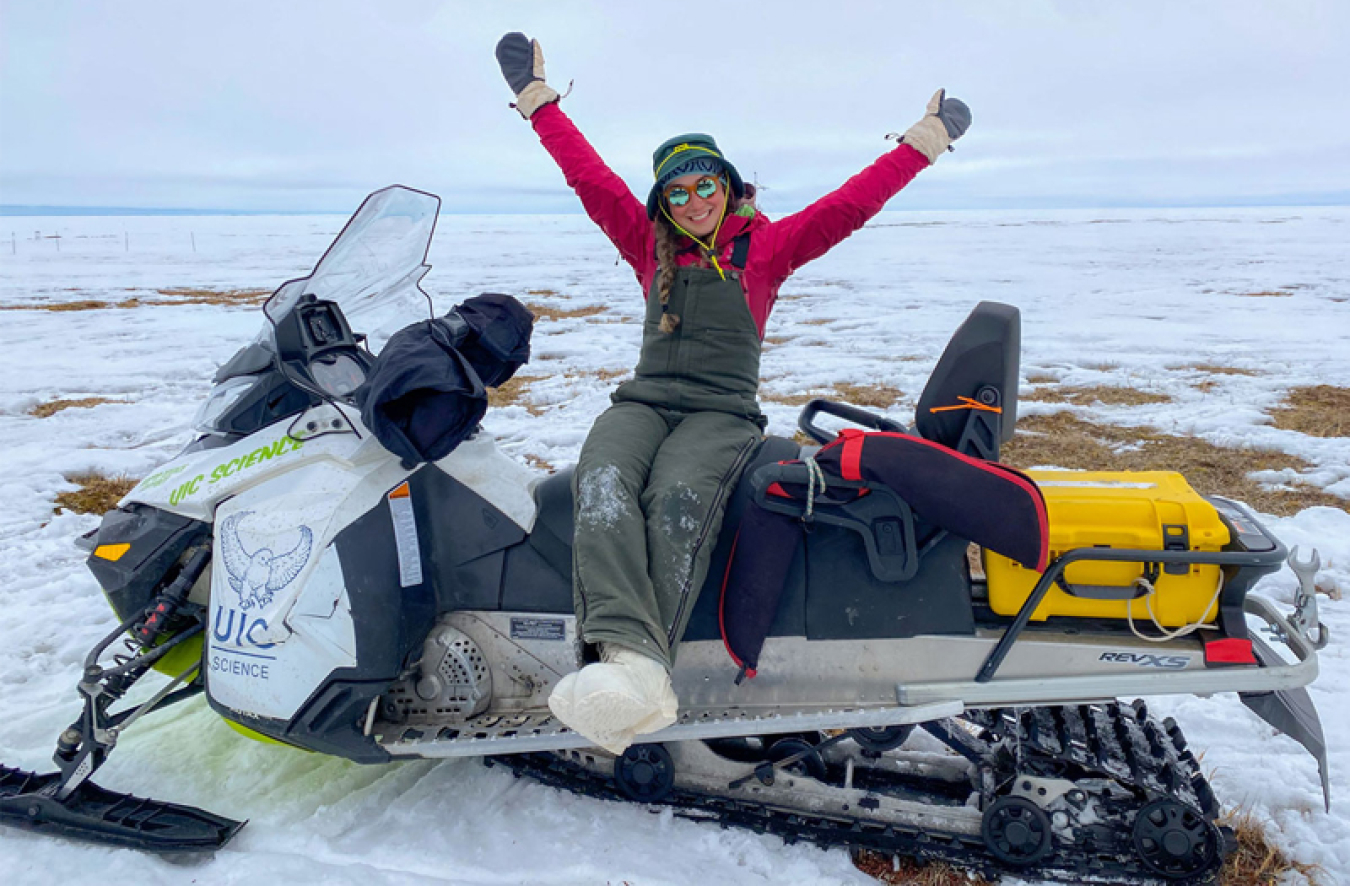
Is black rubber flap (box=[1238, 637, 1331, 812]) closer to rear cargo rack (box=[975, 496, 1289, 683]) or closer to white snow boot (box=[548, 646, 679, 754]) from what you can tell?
rear cargo rack (box=[975, 496, 1289, 683])

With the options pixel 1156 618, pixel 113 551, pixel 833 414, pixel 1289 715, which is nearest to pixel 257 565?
pixel 113 551

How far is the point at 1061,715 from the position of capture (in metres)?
2.59

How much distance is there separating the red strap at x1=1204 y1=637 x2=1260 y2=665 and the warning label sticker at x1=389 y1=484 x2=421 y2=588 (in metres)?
2.07

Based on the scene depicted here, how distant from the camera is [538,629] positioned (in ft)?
8.29

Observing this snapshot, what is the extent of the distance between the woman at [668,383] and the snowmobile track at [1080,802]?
27.7 inches

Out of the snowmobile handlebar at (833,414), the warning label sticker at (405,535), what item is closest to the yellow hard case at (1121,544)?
the snowmobile handlebar at (833,414)

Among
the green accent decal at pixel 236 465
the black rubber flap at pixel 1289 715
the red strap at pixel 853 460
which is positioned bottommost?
the black rubber flap at pixel 1289 715

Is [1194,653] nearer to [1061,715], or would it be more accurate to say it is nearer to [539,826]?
[1061,715]

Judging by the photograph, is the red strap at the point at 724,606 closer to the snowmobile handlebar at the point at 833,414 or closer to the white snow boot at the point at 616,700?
the white snow boot at the point at 616,700

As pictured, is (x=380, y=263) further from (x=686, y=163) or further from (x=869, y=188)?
(x=869, y=188)

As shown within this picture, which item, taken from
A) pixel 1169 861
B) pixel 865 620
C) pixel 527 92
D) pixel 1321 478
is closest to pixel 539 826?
pixel 865 620

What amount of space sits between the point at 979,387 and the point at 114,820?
8.93 ft

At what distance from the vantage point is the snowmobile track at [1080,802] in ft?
7.65

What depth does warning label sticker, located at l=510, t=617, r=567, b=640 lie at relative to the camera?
8.21ft
